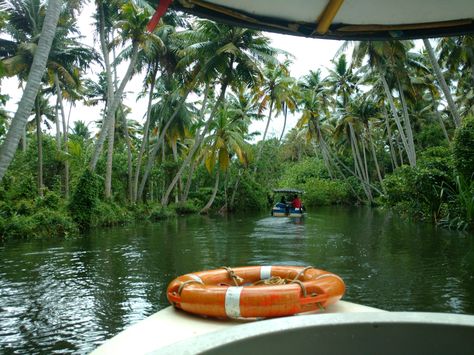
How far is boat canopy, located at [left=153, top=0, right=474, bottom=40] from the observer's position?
2020mm

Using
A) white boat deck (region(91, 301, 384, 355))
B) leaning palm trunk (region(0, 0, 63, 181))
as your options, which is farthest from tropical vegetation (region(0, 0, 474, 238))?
white boat deck (region(91, 301, 384, 355))

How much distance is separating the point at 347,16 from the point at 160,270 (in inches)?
339

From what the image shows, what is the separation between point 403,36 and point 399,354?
160cm

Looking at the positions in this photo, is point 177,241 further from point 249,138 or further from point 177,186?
point 249,138

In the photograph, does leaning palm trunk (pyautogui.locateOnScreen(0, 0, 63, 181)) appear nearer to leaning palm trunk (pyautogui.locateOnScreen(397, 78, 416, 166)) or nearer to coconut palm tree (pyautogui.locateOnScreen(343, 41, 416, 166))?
coconut palm tree (pyautogui.locateOnScreen(343, 41, 416, 166))

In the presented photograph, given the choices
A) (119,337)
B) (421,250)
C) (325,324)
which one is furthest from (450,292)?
(325,324)

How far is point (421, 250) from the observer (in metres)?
11.8

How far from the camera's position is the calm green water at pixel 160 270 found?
6.21m

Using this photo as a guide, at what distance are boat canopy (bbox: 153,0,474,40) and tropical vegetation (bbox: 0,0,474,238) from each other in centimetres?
683

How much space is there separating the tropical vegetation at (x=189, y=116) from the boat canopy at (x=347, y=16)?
6833 millimetres

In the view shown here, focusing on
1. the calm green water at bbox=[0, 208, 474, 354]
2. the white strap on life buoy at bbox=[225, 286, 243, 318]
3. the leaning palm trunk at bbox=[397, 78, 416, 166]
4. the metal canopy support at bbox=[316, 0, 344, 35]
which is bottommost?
the calm green water at bbox=[0, 208, 474, 354]

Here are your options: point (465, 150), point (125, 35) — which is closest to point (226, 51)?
point (125, 35)

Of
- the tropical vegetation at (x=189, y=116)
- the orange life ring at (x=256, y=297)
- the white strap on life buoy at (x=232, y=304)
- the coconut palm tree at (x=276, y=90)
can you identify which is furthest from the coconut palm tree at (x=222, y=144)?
the white strap on life buoy at (x=232, y=304)

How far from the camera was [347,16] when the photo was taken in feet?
7.00
